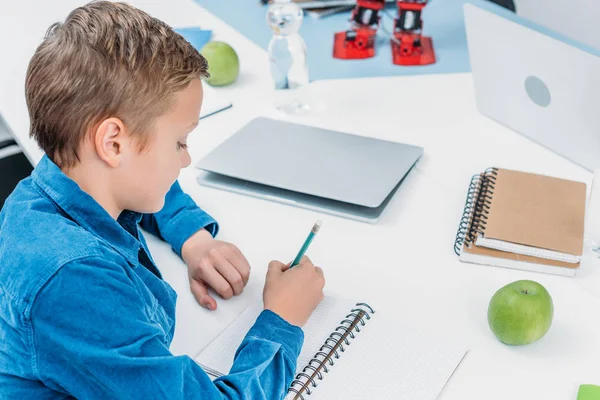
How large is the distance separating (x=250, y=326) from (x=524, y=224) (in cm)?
43

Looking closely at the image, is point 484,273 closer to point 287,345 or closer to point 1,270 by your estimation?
point 287,345

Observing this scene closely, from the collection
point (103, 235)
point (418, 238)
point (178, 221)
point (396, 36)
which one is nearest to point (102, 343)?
point (103, 235)

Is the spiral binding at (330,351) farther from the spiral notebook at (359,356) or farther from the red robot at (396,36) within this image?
the red robot at (396,36)

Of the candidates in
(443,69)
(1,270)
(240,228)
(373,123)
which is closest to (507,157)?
(373,123)

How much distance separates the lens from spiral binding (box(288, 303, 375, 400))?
0.81 m

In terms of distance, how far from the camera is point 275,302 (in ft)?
2.97

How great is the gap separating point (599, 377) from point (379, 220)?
1.33 ft

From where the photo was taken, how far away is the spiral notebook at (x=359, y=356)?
80cm

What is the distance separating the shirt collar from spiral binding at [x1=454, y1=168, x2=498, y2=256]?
49 cm

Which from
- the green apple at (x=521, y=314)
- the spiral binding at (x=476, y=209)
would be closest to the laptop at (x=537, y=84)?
the spiral binding at (x=476, y=209)

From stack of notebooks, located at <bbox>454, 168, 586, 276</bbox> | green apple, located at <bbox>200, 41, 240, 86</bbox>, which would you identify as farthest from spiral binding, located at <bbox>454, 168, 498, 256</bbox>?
green apple, located at <bbox>200, 41, 240, 86</bbox>

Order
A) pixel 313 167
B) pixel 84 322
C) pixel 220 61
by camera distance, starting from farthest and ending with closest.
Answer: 1. pixel 220 61
2. pixel 313 167
3. pixel 84 322

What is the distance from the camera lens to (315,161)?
1.19 metres

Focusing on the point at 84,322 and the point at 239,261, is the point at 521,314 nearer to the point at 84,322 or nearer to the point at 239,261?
the point at 239,261
